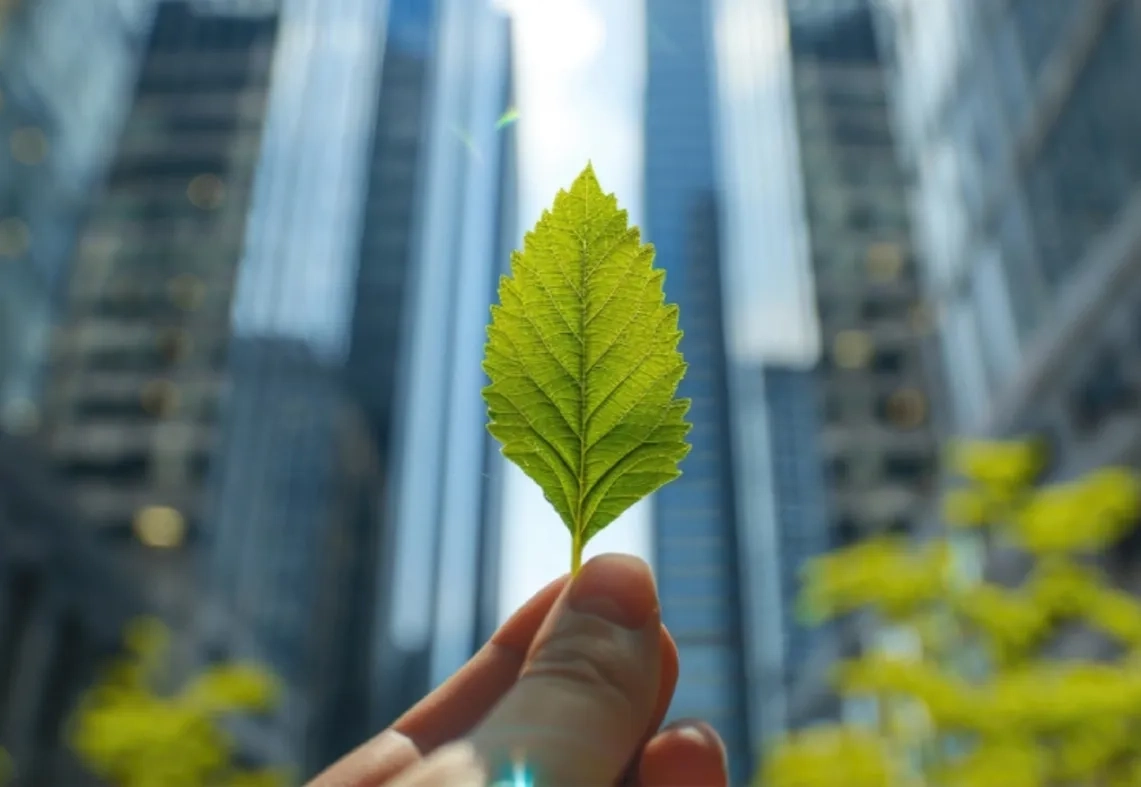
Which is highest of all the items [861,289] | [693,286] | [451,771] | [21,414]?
[861,289]

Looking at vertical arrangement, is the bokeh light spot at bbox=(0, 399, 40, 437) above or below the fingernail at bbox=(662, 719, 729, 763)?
above

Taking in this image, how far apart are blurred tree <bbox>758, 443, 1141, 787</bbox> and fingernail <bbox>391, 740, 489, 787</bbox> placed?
8.00 meters

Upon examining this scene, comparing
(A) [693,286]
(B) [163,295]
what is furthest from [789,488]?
(B) [163,295]

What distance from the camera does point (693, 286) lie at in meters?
1.96

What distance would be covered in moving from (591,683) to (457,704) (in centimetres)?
20

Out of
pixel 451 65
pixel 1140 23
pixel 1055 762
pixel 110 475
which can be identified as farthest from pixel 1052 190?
pixel 110 475

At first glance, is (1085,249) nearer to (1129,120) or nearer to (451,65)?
(1129,120)

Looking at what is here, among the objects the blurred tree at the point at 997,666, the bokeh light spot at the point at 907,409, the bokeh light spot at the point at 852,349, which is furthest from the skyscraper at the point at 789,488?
the bokeh light spot at the point at 907,409

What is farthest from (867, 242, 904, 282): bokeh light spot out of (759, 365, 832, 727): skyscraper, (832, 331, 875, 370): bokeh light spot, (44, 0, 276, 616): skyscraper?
(44, 0, 276, 616): skyscraper

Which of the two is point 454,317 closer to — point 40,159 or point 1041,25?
point 1041,25

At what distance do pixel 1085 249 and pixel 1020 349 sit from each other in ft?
11.5

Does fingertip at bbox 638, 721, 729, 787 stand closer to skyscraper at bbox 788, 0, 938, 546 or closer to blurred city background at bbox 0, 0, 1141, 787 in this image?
blurred city background at bbox 0, 0, 1141, 787

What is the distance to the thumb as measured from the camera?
0.74m

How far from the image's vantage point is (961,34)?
25719 millimetres
